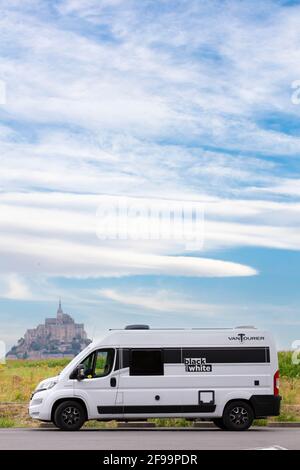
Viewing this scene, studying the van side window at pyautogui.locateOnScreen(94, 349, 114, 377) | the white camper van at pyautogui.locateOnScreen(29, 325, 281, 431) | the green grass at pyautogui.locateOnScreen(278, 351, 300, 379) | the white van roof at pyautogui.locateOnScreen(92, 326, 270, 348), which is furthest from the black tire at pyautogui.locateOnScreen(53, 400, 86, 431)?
the green grass at pyautogui.locateOnScreen(278, 351, 300, 379)

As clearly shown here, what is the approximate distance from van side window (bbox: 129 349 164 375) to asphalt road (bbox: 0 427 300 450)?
1.49 m

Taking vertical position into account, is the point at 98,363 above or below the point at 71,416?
above

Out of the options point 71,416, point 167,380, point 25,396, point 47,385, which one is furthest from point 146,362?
point 25,396

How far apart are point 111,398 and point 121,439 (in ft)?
11.2

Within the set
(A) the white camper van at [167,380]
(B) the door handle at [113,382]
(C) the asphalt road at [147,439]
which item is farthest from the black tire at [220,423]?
(B) the door handle at [113,382]

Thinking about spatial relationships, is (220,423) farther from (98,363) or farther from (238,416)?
(98,363)

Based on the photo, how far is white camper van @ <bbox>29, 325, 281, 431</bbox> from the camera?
2503 cm

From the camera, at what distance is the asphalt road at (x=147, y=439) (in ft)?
64.3

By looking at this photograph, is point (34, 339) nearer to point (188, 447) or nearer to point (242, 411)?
point (242, 411)

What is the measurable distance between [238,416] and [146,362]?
269 cm

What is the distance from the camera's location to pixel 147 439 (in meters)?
21.8

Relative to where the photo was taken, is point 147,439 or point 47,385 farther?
point 47,385
